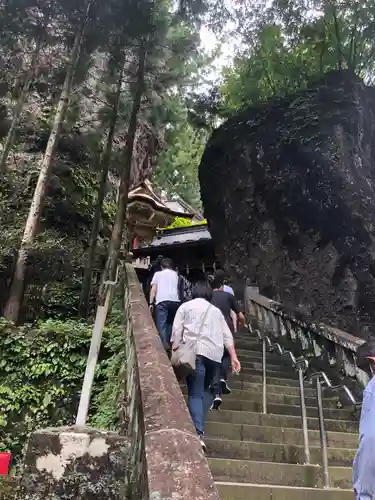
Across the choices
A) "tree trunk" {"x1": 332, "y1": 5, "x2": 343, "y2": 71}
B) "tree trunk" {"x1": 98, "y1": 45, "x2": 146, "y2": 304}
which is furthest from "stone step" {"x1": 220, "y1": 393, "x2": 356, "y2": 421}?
"tree trunk" {"x1": 332, "y1": 5, "x2": 343, "y2": 71}

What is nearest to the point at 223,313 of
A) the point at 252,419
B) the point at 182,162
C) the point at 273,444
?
the point at 252,419

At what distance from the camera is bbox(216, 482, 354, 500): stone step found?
3.85 metres

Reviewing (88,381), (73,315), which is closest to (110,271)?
(73,315)

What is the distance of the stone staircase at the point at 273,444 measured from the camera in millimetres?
4035

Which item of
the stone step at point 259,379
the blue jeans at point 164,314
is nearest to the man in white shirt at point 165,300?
the blue jeans at point 164,314

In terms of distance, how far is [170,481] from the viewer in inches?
75.9

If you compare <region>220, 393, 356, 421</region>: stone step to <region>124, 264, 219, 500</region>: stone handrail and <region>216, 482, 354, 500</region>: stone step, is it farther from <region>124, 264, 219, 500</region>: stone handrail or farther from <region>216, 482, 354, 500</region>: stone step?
<region>124, 264, 219, 500</region>: stone handrail

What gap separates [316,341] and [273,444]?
4.34m

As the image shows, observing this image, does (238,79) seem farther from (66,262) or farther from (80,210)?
(66,262)

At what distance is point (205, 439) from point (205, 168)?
14182 millimetres

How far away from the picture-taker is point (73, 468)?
2.56 meters

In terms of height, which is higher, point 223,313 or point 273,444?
point 223,313

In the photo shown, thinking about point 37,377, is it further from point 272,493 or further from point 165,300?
point 272,493

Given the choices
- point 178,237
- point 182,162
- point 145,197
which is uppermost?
point 182,162
